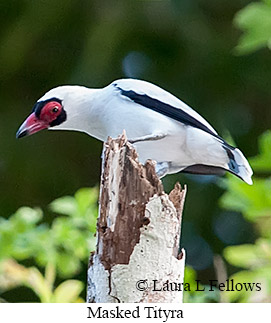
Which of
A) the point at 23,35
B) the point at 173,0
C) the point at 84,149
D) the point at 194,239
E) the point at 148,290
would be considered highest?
the point at 173,0

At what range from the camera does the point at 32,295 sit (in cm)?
268

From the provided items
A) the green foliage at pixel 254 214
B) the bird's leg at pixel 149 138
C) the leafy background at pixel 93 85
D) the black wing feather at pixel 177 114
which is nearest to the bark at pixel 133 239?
the bird's leg at pixel 149 138

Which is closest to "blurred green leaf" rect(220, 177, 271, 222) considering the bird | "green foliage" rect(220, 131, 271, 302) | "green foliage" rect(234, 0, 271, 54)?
"green foliage" rect(220, 131, 271, 302)

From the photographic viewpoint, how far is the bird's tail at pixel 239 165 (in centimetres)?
139

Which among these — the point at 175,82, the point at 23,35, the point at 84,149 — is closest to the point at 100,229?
the point at 84,149

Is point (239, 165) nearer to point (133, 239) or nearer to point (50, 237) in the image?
point (133, 239)

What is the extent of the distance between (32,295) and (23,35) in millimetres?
914

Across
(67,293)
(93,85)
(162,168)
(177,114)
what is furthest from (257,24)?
(67,293)

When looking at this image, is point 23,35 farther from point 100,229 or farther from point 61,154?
point 100,229

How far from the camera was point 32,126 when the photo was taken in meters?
1.45

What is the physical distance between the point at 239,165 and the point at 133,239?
1.03ft

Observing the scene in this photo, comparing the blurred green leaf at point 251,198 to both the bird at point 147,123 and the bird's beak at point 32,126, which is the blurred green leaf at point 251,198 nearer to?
the bird at point 147,123

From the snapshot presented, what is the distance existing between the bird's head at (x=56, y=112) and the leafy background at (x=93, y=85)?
1.54 feet

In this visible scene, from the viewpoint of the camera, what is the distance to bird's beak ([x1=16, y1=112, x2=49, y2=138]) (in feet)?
4.73
